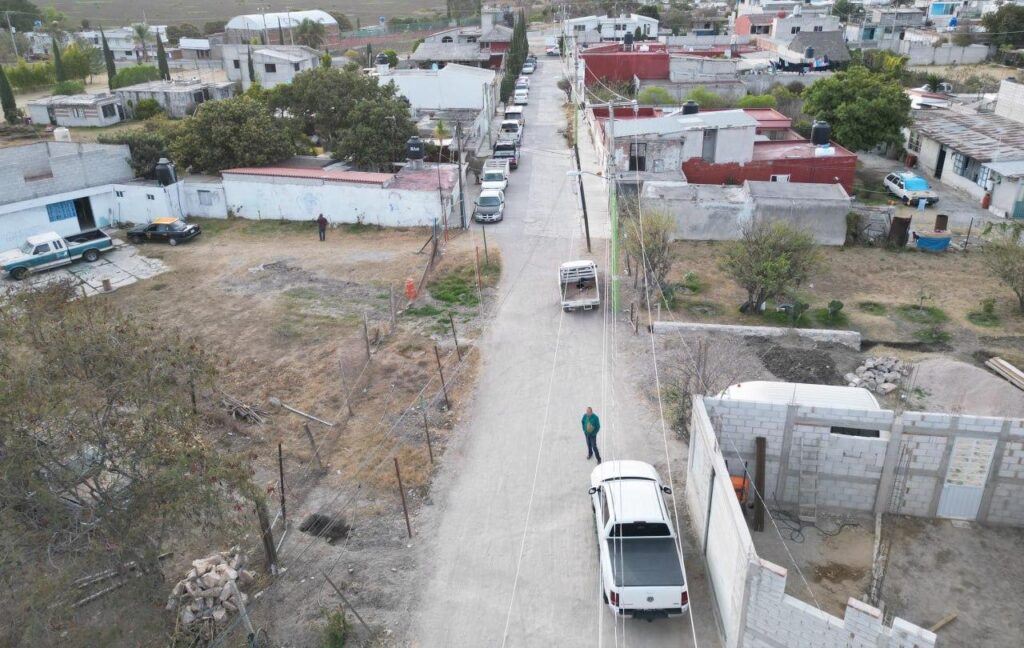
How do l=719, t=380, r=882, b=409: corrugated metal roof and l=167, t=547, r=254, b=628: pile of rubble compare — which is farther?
l=719, t=380, r=882, b=409: corrugated metal roof

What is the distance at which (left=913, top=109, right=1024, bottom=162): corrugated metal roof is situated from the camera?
32844mm

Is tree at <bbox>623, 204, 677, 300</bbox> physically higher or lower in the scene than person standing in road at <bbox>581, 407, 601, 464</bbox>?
higher

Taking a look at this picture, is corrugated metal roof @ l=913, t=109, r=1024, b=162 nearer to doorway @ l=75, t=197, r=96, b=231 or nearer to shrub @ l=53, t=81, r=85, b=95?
doorway @ l=75, t=197, r=96, b=231

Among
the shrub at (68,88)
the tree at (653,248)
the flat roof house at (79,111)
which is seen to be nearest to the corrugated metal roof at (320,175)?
the tree at (653,248)

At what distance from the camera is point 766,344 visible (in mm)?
19938

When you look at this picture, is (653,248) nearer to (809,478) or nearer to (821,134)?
(809,478)

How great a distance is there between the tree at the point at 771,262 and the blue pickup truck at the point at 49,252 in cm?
2243

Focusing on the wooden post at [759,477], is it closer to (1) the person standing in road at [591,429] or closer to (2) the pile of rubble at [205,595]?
(1) the person standing in road at [591,429]

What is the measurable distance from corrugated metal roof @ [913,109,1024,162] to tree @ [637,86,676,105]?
1404cm

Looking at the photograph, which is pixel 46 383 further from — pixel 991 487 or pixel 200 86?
pixel 200 86

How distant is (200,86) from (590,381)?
47.3 meters

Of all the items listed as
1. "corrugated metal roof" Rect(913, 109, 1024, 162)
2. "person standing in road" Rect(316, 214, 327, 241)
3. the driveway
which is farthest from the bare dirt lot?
"corrugated metal roof" Rect(913, 109, 1024, 162)

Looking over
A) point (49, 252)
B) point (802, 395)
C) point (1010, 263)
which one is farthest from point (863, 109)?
point (49, 252)

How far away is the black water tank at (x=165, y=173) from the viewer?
3108cm
